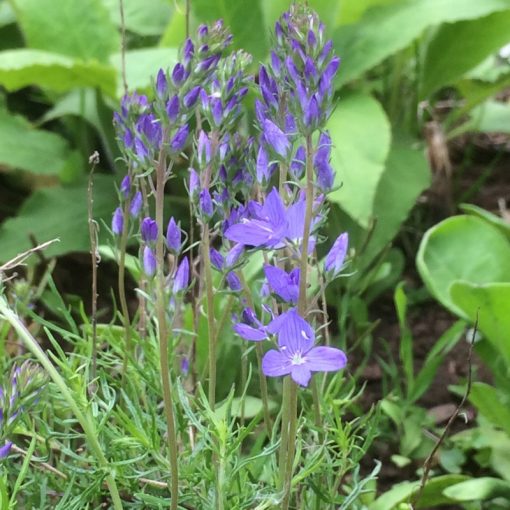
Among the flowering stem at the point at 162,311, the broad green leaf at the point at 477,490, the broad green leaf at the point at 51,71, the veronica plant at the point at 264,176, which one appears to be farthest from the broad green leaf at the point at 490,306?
the broad green leaf at the point at 51,71

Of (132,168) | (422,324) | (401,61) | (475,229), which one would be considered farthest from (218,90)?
(401,61)

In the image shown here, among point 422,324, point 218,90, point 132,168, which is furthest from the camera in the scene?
point 422,324

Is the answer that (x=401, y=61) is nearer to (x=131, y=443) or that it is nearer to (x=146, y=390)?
(x=146, y=390)

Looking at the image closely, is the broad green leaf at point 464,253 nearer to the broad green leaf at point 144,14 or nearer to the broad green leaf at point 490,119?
the broad green leaf at point 490,119

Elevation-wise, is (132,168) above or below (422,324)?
above

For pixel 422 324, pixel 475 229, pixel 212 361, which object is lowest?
pixel 422 324

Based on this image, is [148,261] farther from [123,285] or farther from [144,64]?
[144,64]
